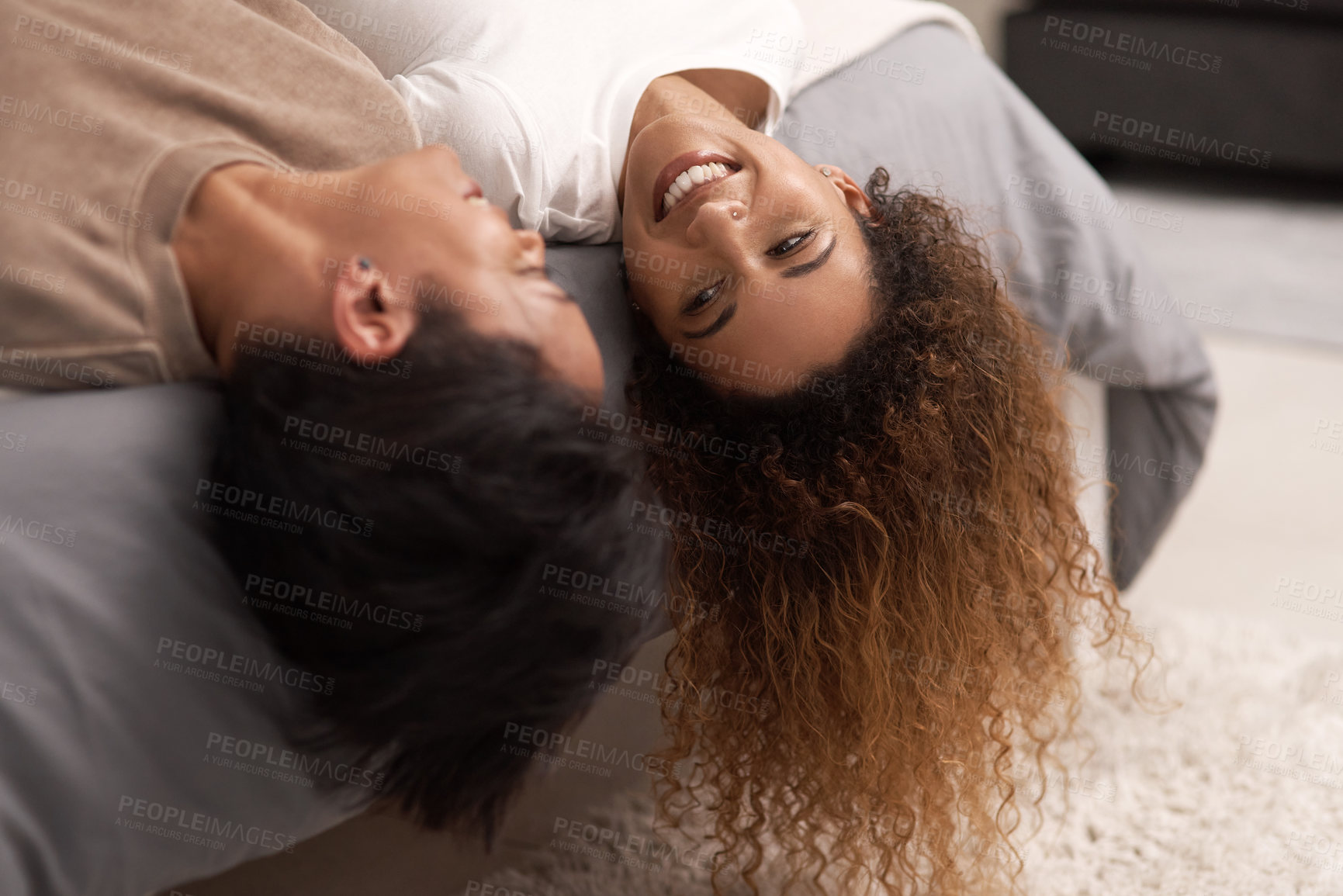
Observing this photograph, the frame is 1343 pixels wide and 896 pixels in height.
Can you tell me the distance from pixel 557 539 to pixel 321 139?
0.49 m

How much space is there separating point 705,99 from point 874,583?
0.67 metres

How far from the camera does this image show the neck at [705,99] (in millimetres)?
1263

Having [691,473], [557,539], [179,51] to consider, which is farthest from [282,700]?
[179,51]

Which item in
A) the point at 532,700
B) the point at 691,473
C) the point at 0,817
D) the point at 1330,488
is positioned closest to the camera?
the point at 0,817

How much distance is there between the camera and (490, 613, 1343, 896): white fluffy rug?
4.24 ft

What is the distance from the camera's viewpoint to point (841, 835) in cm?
119

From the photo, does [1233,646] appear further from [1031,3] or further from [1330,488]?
[1031,3]
